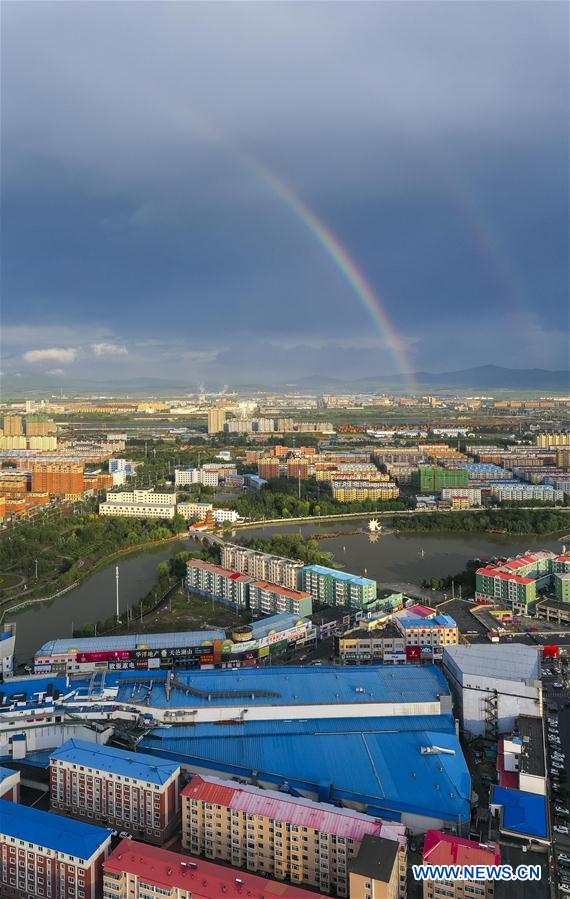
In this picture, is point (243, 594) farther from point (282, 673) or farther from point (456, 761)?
point (456, 761)

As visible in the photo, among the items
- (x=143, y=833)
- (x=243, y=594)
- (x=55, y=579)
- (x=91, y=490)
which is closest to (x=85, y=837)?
(x=143, y=833)

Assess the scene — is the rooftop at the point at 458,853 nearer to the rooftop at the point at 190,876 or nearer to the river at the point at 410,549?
the rooftop at the point at 190,876

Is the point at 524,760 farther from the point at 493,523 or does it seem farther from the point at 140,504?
the point at 140,504

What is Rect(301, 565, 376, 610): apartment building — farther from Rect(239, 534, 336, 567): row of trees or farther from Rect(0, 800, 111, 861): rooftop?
Rect(0, 800, 111, 861): rooftop

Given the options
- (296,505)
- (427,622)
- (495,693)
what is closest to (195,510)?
(296,505)

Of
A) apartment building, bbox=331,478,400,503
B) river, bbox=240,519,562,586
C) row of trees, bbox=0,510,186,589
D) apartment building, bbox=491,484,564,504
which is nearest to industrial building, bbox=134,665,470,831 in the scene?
river, bbox=240,519,562,586

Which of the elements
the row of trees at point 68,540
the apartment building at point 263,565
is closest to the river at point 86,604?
the row of trees at point 68,540
